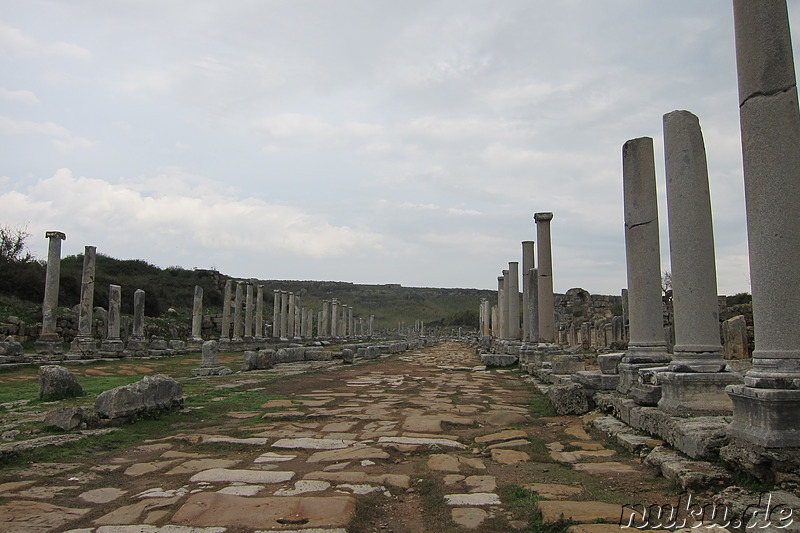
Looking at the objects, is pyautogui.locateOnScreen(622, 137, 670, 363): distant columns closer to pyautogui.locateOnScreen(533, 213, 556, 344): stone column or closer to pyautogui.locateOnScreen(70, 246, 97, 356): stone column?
pyautogui.locateOnScreen(533, 213, 556, 344): stone column

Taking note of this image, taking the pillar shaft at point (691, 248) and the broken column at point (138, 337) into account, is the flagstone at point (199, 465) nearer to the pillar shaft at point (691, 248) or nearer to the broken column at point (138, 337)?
the pillar shaft at point (691, 248)

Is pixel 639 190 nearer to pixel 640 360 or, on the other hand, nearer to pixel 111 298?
pixel 640 360

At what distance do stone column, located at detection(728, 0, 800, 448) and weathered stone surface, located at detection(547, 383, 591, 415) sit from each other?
11.1ft

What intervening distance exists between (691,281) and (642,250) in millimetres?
1894

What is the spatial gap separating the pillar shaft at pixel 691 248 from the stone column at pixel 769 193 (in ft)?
4.58

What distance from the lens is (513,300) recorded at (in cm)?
2178

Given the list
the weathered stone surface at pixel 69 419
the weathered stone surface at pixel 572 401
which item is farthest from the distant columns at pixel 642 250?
the weathered stone surface at pixel 69 419

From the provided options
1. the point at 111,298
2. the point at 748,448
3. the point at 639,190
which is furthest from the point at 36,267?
the point at 748,448

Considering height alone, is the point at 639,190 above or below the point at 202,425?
above

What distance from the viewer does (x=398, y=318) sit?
8931cm

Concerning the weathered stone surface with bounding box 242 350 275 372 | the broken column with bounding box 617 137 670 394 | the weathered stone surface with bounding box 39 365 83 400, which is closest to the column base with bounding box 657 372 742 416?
the broken column with bounding box 617 137 670 394

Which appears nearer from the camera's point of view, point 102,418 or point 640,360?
point 102,418

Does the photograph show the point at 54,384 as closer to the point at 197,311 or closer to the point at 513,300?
the point at 513,300

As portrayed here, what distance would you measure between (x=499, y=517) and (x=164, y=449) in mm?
3601
